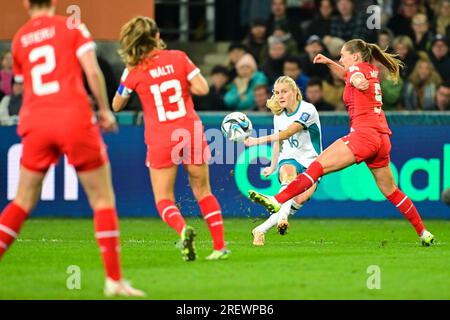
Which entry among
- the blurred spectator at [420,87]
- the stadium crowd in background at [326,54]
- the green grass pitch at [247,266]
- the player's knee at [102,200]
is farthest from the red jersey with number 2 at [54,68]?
the blurred spectator at [420,87]

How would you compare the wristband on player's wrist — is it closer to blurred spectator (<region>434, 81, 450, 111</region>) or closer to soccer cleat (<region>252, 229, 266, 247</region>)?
soccer cleat (<region>252, 229, 266, 247</region>)

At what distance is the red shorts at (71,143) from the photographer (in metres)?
8.16

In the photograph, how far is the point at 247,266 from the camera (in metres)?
10.1

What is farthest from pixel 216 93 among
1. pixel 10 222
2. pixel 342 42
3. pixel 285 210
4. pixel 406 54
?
pixel 10 222

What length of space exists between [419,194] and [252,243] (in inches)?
175

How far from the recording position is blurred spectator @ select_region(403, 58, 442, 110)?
59.6 feet

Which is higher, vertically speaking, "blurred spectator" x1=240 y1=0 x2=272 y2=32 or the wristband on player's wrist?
"blurred spectator" x1=240 y1=0 x2=272 y2=32

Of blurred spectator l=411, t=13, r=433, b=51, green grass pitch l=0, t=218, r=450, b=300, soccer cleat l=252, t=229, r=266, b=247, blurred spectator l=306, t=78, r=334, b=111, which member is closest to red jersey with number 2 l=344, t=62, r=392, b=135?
green grass pitch l=0, t=218, r=450, b=300

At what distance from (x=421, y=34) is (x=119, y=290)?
1184cm

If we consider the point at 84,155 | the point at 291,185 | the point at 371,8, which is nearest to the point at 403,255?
the point at 291,185

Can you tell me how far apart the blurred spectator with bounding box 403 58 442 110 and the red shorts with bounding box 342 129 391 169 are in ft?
20.4

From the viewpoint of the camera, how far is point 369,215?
54.0ft

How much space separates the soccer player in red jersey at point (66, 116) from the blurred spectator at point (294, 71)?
9907 mm

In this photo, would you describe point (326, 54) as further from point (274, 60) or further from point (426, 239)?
point (426, 239)
